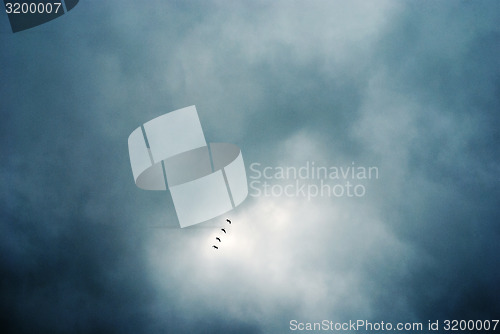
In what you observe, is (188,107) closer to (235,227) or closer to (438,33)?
(235,227)

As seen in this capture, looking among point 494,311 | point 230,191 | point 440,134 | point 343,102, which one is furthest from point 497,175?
point 230,191

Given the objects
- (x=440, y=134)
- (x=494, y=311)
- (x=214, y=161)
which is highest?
(x=440, y=134)

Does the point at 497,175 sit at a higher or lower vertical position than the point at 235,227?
higher

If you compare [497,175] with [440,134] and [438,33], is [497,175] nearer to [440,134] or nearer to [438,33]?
[440,134]

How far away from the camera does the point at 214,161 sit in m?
8.59

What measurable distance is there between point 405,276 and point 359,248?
0.98 m

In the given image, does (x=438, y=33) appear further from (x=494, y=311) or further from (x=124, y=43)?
(x=124, y=43)

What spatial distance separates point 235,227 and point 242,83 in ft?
8.97

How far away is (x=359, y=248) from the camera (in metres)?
8.56

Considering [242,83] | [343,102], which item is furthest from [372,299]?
[242,83]

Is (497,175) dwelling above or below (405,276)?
above

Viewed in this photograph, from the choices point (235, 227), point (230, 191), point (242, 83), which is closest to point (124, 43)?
point (242, 83)

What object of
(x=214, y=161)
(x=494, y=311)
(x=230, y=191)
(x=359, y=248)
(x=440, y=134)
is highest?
(x=440, y=134)

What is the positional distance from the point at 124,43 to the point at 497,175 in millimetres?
7460
